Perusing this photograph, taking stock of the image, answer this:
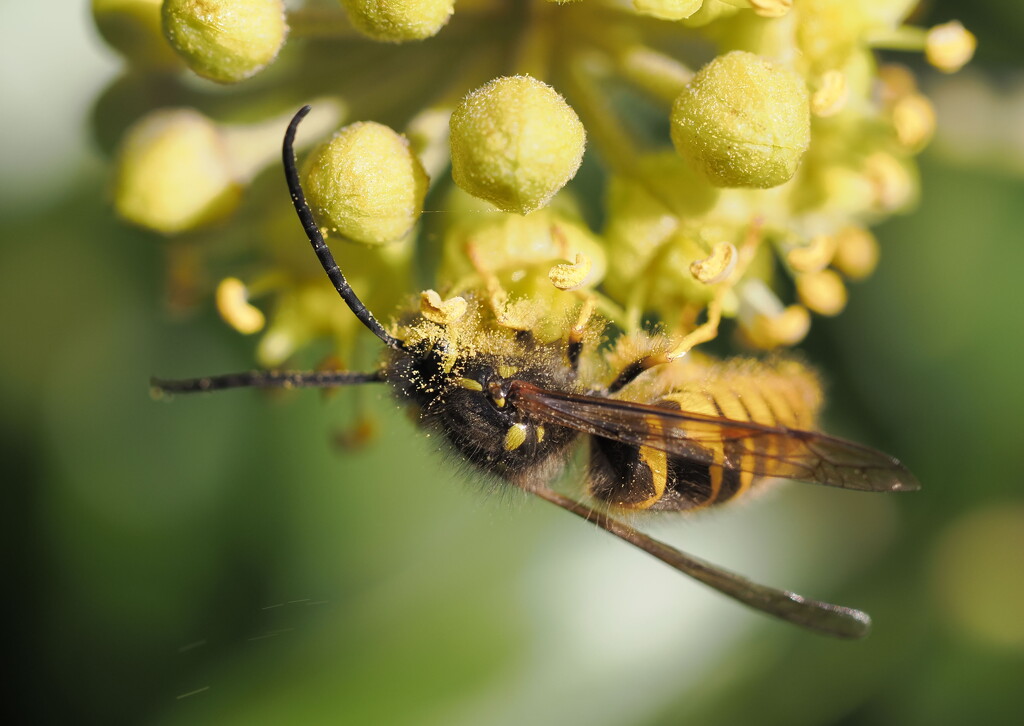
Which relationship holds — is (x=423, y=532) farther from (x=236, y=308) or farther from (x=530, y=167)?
(x=530, y=167)

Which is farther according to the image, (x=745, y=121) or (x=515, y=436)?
(x=515, y=436)

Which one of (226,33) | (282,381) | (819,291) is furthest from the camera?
(819,291)

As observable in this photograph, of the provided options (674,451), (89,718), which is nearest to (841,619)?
(674,451)

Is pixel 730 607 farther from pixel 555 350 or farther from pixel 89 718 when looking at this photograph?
pixel 89 718

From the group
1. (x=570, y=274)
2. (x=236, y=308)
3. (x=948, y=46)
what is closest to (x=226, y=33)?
(x=236, y=308)

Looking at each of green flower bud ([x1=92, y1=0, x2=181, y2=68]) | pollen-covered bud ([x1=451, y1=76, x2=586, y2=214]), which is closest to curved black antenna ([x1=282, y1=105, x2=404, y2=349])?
pollen-covered bud ([x1=451, y1=76, x2=586, y2=214])

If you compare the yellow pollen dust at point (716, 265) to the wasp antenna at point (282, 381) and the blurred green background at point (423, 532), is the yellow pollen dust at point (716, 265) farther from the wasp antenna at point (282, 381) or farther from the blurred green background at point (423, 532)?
the blurred green background at point (423, 532)
